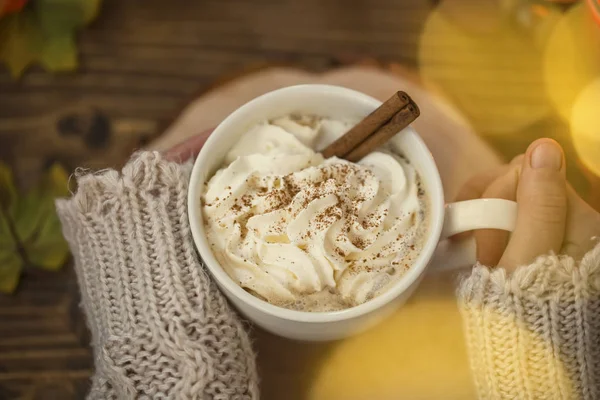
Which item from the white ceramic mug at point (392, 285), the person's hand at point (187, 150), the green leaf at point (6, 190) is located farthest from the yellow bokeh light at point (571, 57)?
the green leaf at point (6, 190)

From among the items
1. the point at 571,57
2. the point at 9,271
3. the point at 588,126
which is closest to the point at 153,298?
the point at 9,271

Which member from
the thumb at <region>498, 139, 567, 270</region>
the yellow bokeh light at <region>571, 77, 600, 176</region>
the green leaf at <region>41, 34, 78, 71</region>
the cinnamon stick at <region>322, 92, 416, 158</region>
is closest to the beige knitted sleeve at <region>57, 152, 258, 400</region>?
the cinnamon stick at <region>322, 92, 416, 158</region>

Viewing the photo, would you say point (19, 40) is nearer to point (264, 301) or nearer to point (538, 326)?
point (264, 301)

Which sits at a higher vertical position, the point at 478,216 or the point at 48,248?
the point at 478,216

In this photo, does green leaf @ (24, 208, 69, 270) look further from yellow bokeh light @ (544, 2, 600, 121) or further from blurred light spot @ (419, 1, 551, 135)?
yellow bokeh light @ (544, 2, 600, 121)

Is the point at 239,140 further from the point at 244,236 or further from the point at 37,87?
the point at 37,87

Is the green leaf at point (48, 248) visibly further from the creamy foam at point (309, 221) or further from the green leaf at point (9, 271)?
the creamy foam at point (309, 221)

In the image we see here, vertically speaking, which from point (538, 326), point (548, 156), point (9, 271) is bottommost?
point (9, 271)
